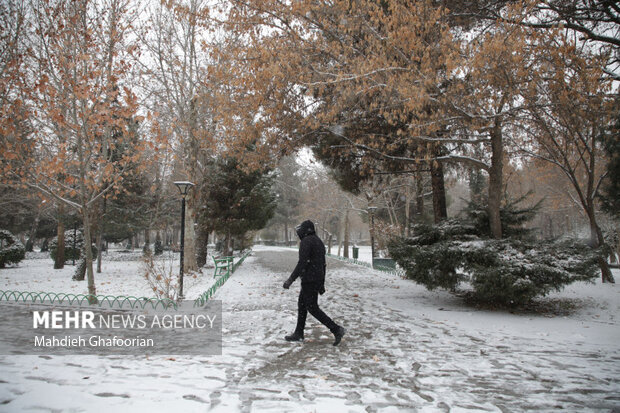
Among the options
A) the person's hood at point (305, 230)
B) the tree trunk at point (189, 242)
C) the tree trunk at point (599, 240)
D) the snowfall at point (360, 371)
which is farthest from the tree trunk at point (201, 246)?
the tree trunk at point (599, 240)

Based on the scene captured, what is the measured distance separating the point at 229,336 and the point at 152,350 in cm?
120

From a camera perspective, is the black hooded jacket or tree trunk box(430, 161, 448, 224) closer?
the black hooded jacket

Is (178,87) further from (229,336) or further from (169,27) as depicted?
(229,336)

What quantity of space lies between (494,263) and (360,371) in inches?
173

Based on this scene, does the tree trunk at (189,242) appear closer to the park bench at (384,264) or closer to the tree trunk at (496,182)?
the park bench at (384,264)

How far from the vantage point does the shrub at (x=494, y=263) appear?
6730 mm

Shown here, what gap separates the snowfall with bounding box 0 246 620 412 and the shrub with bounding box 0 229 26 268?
55.8 ft

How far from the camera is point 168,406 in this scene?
3068mm

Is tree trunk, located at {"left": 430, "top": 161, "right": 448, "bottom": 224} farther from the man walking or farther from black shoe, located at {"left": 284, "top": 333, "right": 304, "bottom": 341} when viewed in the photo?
black shoe, located at {"left": 284, "top": 333, "right": 304, "bottom": 341}

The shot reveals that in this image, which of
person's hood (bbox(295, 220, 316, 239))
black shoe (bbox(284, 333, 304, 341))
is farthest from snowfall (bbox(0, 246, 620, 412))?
person's hood (bbox(295, 220, 316, 239))

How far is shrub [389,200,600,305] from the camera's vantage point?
22.1ft

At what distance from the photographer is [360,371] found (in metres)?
4.08

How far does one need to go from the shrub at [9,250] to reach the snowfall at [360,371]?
17.0 m

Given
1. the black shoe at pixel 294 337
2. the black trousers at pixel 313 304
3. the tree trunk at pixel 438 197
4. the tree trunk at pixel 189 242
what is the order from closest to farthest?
the black trousers at pixel 313 304 → the black shoe at pixel 294 337 → the tree trunk at pixel 438 197 → the tree trunk at pixel 189 242
